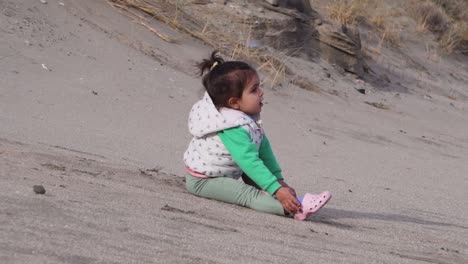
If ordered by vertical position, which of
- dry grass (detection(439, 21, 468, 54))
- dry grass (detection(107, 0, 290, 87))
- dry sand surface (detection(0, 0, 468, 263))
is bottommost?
dry grass (detection(439, 21, 468, 54))

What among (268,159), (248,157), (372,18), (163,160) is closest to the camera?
(248,157)

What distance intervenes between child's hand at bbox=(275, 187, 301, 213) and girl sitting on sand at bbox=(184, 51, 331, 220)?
72 millimetres

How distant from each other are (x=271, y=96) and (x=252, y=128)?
502 centimetres

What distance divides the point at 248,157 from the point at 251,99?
336 millimetres

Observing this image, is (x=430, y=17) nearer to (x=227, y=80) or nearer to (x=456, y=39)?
(x=456, y=39)

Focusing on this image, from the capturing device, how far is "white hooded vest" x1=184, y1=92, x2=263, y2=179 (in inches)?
173

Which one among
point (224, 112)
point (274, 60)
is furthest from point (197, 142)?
point (274, 60)

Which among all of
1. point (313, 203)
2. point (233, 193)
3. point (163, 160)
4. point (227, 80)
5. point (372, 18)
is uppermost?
point (227, 80)

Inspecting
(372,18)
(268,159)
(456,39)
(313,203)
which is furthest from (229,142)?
(456,39)

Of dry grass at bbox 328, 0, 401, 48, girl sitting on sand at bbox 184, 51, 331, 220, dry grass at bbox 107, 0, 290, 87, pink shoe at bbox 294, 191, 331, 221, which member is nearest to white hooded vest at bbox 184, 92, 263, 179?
girl sitting on sand at bbox 184, 51, 331, 220

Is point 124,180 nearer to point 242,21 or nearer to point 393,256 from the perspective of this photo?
point 393,256

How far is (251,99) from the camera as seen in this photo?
4453 mm

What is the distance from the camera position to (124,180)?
4.23m

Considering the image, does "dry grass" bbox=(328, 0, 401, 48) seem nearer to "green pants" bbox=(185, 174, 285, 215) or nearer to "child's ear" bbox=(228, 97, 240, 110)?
"child's ear" bbox=(228, 97, 240, 110)
